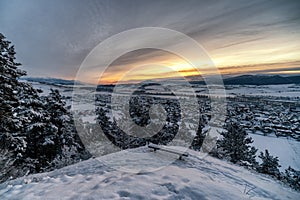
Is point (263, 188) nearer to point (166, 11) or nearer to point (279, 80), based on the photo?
point (166, 11)

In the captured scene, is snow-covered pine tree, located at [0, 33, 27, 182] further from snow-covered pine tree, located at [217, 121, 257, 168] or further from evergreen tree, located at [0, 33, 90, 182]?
snow-covered pine tree, located at [217, 121, 257, 168]

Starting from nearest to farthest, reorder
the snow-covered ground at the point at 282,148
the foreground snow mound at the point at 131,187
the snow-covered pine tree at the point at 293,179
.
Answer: the foreground snow mound at the point at 131,187
the snow-covered pine tree at the point at 293,179
the snow-covered ground at the point at 282,148

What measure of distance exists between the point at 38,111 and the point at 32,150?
3.24m

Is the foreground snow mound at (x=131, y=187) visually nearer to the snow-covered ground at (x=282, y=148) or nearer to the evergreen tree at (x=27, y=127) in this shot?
the evergreen tree at (x=27, y=127)

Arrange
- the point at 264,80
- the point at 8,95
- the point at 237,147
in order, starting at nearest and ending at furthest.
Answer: the point at 8,95 < the point at 237,147 < the point at 264,80

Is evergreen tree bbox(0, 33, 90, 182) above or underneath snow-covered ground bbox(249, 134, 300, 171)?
above

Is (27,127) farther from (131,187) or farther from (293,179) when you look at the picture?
(293,179)

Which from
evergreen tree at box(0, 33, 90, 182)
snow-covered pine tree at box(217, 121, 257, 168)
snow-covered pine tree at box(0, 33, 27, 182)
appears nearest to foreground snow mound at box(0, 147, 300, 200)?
evergreen tree at box(0, 33, 90, 182)

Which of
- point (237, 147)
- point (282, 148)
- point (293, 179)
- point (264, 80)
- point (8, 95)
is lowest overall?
point (282, 148)

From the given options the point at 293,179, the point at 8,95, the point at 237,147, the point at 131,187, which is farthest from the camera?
the point at 237,147

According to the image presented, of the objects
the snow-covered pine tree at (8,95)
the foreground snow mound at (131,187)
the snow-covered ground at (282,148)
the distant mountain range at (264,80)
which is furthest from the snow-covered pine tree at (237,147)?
the distant mountain range at (264,80)

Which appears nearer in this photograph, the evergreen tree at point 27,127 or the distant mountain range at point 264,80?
the evergreen tree at point 27,127

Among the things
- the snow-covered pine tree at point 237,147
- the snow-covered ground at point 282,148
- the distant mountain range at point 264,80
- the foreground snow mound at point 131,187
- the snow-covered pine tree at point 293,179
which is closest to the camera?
the foreground snow mound at point 131,187

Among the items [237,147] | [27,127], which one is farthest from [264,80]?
[27,127]
